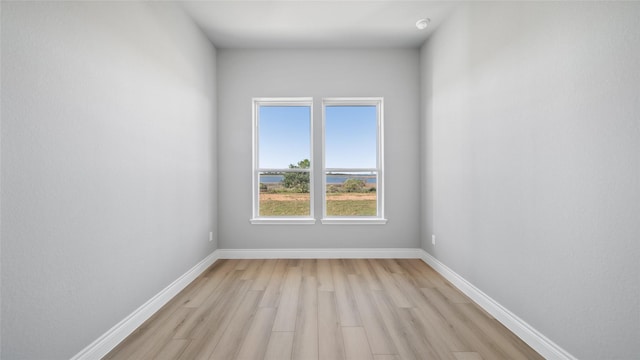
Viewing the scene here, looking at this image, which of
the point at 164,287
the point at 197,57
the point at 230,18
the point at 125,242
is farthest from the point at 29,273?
the point at 230,18

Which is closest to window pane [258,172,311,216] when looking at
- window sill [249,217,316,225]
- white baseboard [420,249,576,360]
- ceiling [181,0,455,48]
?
window sill [249,217,316,225]

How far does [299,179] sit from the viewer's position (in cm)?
372

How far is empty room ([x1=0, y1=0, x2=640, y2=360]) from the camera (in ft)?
4.24

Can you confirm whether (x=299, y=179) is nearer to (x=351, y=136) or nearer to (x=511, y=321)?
(x=351, y=136)

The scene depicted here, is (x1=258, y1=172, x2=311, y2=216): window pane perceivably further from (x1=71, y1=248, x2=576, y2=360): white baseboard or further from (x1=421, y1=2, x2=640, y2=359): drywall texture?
(x1=421, y1=2, x2=640, y2=359): drywall texture

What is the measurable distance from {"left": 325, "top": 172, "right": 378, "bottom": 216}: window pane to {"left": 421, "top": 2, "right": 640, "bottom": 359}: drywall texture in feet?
4.13

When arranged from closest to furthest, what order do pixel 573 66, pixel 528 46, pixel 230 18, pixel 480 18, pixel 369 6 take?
pixel 573 66 → pixel 528 46 → pixel 480 18 → pixel 369 6 → pixel 230 18

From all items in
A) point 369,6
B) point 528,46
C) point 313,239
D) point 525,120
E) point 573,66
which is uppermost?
point 369,6

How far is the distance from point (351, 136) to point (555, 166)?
7.90 ft

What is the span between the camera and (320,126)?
12.0 feet

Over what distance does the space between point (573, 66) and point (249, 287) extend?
2.92m

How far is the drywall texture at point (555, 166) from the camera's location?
125cm

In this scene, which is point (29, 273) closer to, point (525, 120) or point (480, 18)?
point (525, 120)

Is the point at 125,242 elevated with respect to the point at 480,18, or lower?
lower
